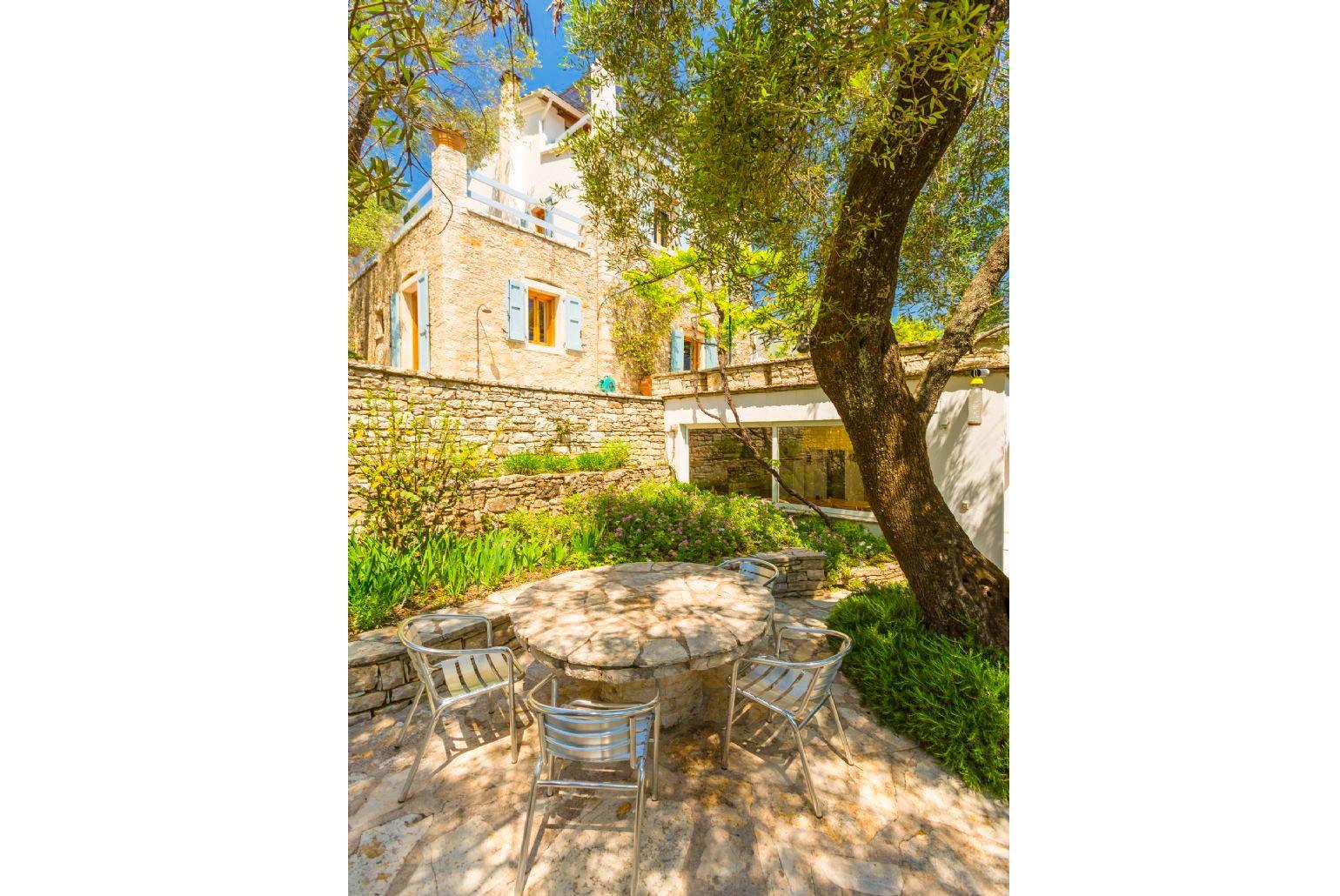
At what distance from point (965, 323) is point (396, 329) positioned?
10.5m

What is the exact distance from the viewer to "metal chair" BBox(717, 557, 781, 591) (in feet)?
12.5

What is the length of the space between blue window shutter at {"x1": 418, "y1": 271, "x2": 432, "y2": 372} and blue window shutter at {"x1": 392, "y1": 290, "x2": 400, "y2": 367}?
3.48 ft

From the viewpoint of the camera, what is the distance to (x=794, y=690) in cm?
249

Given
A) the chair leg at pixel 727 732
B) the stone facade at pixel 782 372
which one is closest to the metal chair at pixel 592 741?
the chair leg at pixel 727 732

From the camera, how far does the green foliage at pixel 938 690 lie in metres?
2.40

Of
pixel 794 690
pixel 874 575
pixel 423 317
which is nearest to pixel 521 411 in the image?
pixel 423 317

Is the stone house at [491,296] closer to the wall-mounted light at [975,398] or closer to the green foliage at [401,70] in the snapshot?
the wall-mounted light at [975,398]

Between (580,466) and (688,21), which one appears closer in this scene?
(688,21)

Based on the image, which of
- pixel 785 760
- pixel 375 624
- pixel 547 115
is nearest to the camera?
pixel 785 760
